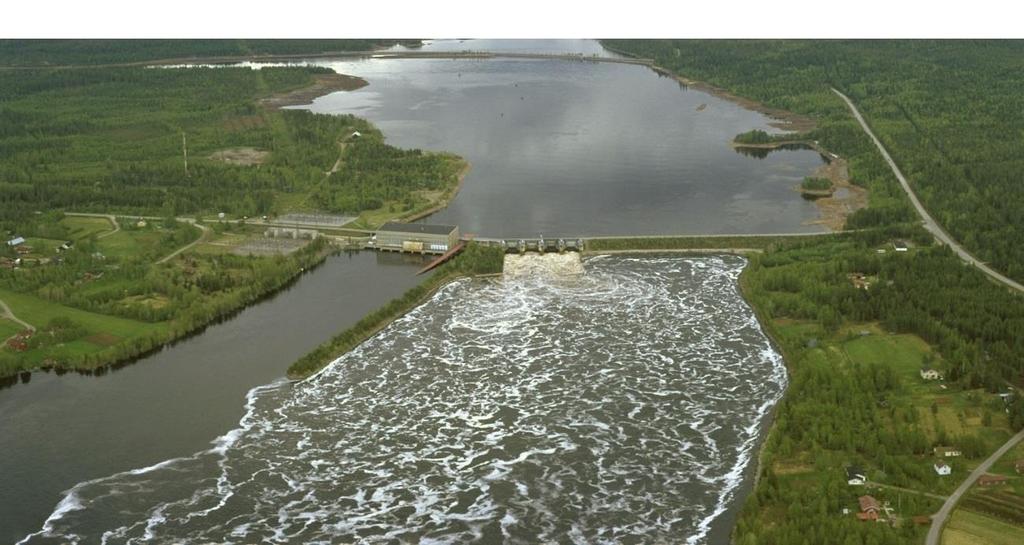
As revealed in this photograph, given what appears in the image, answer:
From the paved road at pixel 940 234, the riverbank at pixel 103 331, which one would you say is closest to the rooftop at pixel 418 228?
the riverbank at pixel 103 331

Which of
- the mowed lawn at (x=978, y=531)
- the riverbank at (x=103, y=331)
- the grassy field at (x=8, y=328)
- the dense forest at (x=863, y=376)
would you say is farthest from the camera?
the grassy field at (x=8, y=328)

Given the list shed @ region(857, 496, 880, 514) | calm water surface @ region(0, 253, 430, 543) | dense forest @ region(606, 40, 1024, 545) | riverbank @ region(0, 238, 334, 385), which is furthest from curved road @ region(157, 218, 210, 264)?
shed @ region(857, 496, 880, 514)

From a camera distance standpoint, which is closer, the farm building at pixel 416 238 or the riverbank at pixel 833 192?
the farm building at pixel 416 238

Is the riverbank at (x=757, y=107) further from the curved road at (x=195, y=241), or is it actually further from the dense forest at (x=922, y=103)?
the curved road at (x=195, y=241)

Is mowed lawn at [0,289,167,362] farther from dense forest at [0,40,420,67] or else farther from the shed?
dense forest at [0,40,420,67]

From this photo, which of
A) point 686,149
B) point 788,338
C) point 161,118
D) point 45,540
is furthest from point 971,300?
point 161,118

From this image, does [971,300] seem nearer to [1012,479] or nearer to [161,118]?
[1012,479]
